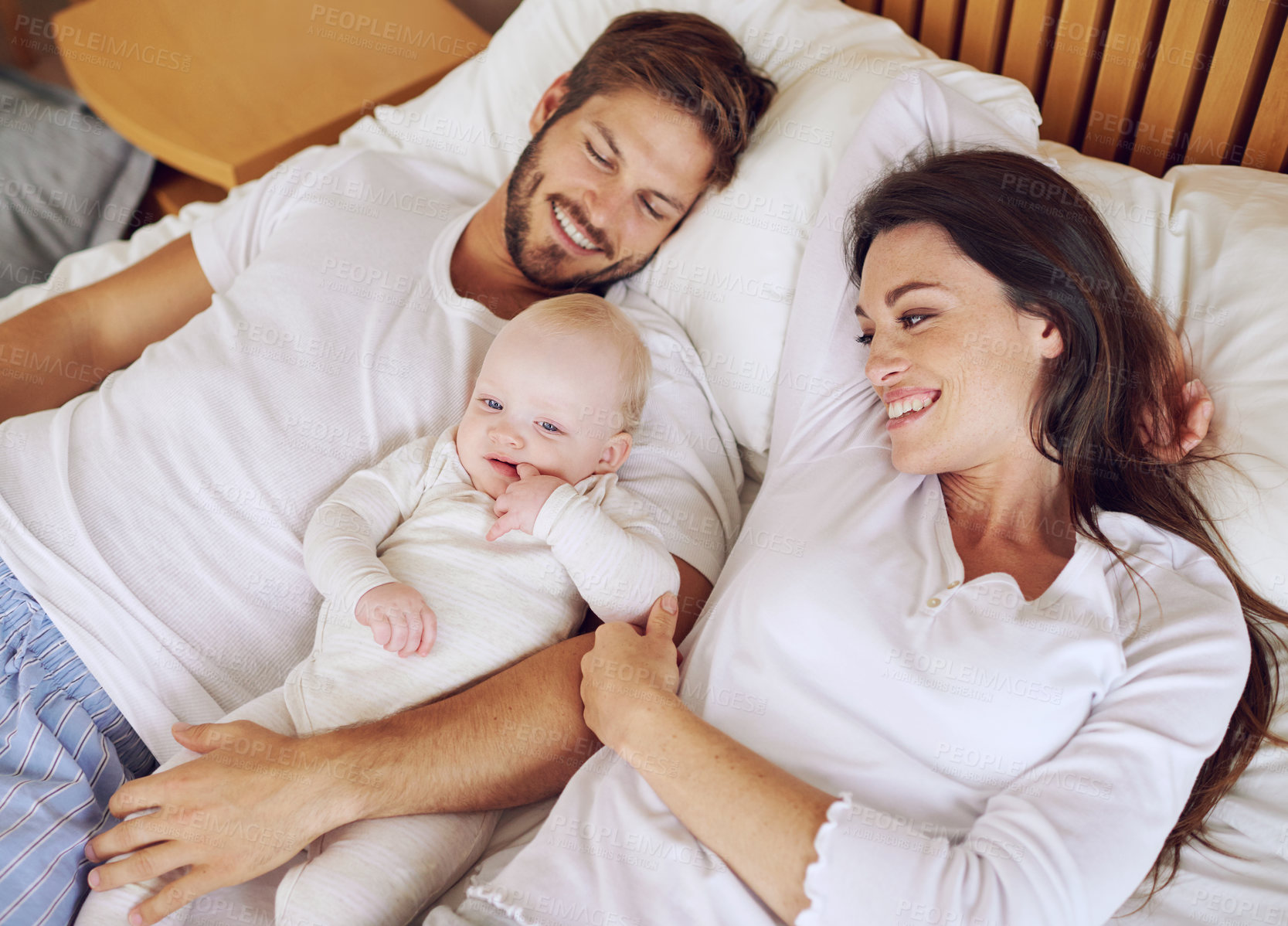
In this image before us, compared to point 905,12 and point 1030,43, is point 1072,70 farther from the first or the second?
point 905,12

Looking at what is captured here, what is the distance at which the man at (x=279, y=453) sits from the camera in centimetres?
140

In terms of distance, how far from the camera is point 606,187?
6.82ft

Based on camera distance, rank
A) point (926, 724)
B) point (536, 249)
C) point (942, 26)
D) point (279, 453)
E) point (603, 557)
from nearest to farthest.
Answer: point (926, 724)
point (603, 557)
point (279, 453)
point (536, 249)
point (942, 26)

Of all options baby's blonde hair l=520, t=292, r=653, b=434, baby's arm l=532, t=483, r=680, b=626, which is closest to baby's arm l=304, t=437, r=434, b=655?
baby's arm l=532, t=483, r=680, b=626

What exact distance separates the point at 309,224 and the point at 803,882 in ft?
5.67

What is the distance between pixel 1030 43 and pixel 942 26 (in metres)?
0.24

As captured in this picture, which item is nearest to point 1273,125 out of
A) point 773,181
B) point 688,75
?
point 773,181

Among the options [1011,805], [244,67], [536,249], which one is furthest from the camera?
[244,67]

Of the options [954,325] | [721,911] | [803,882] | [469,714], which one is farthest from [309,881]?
[954,325]

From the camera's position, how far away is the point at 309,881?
1.31 meters

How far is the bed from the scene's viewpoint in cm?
151

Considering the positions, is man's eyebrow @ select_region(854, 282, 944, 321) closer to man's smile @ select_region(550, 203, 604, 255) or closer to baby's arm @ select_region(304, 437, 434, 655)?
man's smile @ select_region(550, 203, 604, 255)

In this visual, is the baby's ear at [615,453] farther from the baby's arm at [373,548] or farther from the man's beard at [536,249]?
the man's beard at [536,249]

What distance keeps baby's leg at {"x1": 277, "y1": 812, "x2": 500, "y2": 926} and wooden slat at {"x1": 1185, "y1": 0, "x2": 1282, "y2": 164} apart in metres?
2.03
